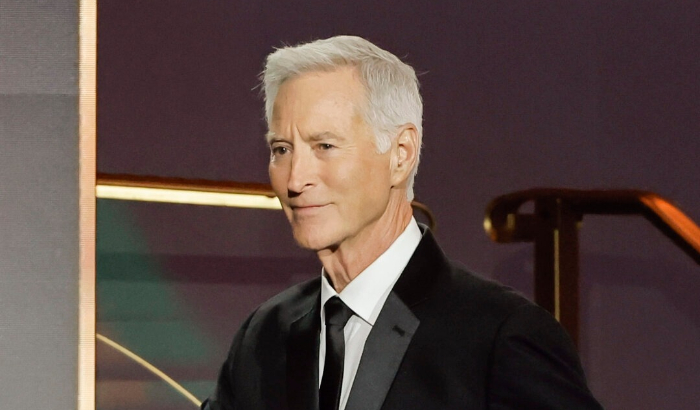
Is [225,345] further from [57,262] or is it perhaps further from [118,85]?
[57,262]

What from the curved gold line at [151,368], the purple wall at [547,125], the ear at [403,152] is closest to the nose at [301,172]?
the ear at [403,152]

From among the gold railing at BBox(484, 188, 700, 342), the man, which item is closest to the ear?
the man

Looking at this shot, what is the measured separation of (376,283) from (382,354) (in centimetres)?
11

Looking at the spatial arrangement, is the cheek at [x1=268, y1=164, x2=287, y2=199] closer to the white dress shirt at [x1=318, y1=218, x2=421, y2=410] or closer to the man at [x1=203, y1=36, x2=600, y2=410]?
the man at [x1=203, y1=36, x2=600, y2=410]

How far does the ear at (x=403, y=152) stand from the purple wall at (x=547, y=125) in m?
2.15

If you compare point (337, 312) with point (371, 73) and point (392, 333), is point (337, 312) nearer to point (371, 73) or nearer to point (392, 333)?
point (392, 333)

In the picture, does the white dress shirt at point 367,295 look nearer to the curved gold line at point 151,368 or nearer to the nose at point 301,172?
the nose at point 301,172

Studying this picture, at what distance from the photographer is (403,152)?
126 cm

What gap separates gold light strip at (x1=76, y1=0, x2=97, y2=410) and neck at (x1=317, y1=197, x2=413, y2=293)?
12.6 inches

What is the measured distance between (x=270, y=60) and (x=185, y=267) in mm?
2152

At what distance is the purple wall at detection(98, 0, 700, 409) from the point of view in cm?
341

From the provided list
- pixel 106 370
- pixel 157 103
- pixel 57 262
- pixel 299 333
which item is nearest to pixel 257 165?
pixel 157 103

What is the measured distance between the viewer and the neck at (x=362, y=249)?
1.25m

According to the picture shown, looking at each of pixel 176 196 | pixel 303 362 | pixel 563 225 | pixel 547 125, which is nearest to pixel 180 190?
pixel 176 196
